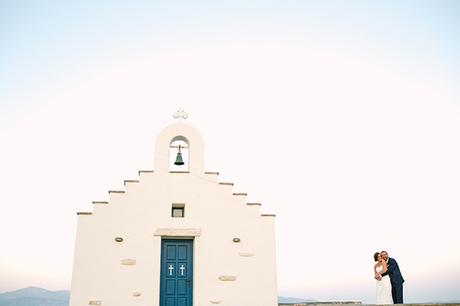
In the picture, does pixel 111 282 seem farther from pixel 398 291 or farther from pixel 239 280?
pixel 398 291

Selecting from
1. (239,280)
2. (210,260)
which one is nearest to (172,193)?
(210,260)

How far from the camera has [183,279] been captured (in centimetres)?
1382

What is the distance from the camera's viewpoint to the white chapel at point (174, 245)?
13383mm

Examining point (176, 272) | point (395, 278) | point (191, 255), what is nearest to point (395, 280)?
point (395, 278)

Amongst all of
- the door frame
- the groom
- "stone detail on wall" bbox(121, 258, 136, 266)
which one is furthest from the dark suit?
"stone detail on wall" bbox(121, 258, 136, 266)

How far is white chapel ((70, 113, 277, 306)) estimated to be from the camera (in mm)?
13383

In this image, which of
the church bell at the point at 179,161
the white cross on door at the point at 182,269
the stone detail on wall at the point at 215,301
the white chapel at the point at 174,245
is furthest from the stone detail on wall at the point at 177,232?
the church bell at the point at 179,161

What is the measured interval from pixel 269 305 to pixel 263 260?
126cm

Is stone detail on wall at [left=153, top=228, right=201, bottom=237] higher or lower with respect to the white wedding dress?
higher

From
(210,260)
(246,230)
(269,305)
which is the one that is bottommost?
(269,305)

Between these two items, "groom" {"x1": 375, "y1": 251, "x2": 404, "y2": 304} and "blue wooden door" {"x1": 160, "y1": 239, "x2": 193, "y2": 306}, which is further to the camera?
"blue wooden door" {"x1": 160, "y1": 239, "x2": 193, "y2": 306}

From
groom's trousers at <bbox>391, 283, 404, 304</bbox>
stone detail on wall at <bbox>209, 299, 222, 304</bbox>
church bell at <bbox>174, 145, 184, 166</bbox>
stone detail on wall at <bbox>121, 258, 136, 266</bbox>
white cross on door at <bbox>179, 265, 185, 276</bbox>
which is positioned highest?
church bell at <bbox>174, 145, 184, 166</bbox>

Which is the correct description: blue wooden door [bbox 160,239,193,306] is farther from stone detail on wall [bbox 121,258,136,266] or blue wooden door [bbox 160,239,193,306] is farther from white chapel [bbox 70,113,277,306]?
stone detail on wall [bbox 121,258,136,266]

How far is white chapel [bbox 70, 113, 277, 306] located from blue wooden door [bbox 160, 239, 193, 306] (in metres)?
0.03
